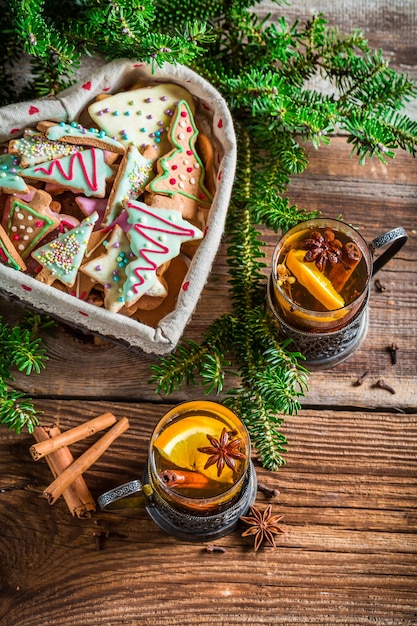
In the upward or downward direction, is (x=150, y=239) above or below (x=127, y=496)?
above

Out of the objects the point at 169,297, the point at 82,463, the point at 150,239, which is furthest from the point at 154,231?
the point at 82,463

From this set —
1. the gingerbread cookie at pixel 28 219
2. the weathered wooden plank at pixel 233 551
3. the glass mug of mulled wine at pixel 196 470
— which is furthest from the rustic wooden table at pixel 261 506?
the gingerbread cookie at pixel 28 219

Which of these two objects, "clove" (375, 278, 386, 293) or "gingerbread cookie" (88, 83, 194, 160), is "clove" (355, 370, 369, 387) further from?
"gingerbread cookie" (88, 83, 194, 160)

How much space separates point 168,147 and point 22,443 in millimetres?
632

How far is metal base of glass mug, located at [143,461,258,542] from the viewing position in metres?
1.21

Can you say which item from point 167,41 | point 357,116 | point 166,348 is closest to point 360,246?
point 357,116

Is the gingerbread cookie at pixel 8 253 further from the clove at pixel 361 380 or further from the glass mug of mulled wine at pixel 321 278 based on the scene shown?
the clove at pixel 361 380

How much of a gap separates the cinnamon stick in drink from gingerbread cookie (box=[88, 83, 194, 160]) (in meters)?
0.39

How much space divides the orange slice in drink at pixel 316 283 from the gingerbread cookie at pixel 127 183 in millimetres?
315

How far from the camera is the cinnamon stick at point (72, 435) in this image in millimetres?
1286

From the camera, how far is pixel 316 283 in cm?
121

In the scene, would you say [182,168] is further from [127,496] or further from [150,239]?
[127,496]

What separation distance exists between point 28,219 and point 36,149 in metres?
0.13

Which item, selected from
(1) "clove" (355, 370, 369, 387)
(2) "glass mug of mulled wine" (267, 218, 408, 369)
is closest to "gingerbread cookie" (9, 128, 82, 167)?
(2) "glass mug of mulled wine" (267, 218, 408, 369)
